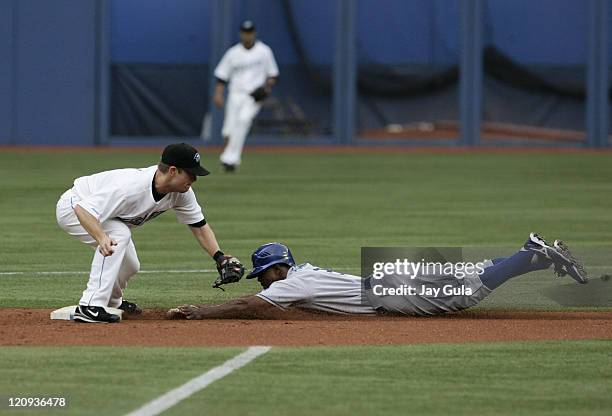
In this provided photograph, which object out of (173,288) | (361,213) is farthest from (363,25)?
(173,288)

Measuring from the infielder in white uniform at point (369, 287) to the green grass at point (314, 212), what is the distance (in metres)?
1.14

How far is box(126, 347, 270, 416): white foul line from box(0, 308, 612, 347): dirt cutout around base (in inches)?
15.5

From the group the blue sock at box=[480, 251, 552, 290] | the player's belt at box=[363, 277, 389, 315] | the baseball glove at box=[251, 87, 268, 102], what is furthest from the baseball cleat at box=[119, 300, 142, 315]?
the baseball glove at box=[251, 87, 268, 102]

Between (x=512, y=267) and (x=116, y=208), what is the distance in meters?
2.70

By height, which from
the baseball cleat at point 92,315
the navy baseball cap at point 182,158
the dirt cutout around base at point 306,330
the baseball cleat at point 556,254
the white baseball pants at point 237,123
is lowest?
the dirt cutout around base at point 306,330

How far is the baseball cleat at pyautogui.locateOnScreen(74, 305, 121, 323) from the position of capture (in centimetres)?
913

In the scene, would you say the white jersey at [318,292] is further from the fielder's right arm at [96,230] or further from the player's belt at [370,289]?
the fielder's right arm at [96,230]

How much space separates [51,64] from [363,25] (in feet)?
22.8

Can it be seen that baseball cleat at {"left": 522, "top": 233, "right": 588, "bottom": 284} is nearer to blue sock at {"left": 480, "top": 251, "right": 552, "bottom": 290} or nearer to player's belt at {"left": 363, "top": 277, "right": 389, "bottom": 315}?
blue sock at {"left": 480, "top": 251, "right": 552, "bottom": 290}

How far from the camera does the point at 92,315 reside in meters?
9.15

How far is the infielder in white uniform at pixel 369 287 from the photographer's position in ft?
30.8

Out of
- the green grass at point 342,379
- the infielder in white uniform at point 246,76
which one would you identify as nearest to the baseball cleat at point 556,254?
the green grass at point 342,379

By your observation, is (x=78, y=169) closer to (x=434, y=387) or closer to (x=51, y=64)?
(x=51, y=64)

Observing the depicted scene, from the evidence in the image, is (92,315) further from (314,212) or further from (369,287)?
(314,212)
